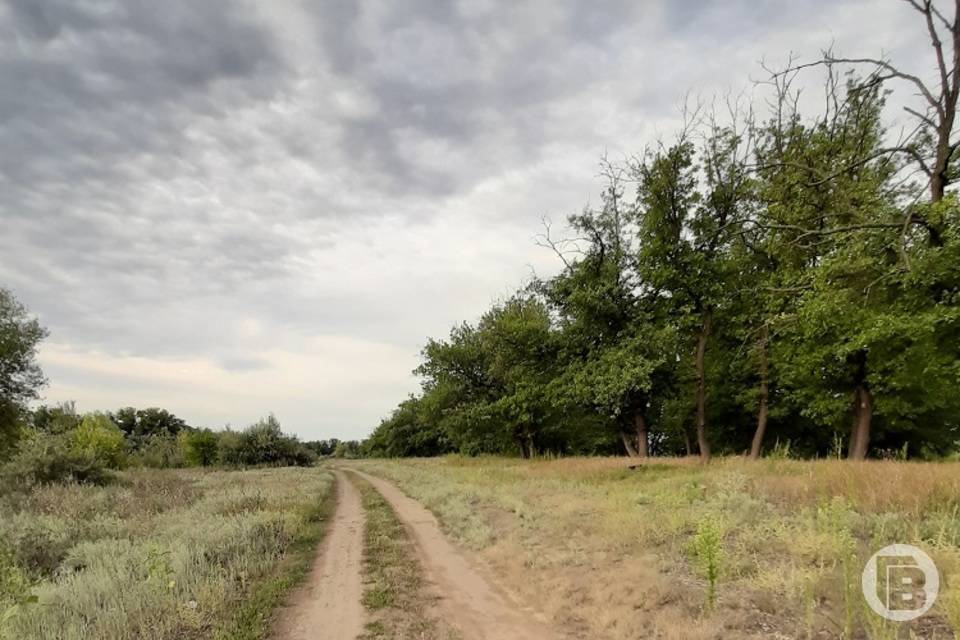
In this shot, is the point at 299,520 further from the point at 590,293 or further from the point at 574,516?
the point at 590,293

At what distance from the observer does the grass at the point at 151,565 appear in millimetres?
6676

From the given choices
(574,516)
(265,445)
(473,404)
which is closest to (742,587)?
(574,516)

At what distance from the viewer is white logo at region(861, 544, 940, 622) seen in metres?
5.15

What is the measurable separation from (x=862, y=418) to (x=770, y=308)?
251 inches

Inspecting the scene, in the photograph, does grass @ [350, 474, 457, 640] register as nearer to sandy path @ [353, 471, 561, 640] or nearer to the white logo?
sandy path @ [353, 471, 561, 640]

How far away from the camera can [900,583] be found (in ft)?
18.3

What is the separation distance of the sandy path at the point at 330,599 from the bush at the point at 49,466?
66.9 ft

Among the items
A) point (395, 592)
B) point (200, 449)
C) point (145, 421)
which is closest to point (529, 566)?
point (395, 592)

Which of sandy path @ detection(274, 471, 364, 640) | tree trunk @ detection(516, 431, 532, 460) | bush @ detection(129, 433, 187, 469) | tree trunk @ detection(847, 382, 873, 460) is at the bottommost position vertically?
bush @ detection(129, 433, 187, 469)

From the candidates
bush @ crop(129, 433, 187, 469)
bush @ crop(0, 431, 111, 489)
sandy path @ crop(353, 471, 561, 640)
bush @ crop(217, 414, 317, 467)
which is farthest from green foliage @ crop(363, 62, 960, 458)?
bush @ crop(129, 433, 187, 469)

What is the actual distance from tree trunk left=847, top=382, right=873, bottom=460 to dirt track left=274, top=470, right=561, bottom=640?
19.0 metres

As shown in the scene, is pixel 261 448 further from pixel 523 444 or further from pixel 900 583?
pixel 900 583

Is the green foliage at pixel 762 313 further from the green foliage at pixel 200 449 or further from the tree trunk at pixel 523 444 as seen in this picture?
the green foliage at pixel 200 449

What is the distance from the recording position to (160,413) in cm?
10231
